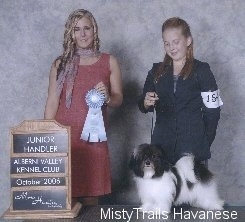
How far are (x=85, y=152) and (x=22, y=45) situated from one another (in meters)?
1.14

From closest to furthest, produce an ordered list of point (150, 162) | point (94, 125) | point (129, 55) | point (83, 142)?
point (150, 162)
point (94, 125)
point (83, 142)
point (129, 55)

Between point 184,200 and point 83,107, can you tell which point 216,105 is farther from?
point 83,107

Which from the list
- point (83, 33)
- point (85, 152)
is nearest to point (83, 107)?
point (85, 152)

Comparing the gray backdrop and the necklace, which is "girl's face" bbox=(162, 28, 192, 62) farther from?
the gray backdrop

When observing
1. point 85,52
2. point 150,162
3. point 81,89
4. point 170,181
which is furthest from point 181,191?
point 85,52

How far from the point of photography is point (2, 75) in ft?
10.6

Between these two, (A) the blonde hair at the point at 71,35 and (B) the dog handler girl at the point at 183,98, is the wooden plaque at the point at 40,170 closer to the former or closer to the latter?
(B) the dog handler girl at the point at 183,98

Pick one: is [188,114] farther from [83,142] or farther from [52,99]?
[52,99]

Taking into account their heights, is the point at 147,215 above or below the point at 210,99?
below

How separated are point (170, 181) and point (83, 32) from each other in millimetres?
922

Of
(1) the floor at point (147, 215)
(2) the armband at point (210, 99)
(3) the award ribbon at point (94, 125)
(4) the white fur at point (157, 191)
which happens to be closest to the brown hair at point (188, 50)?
(2) the armband at point (210, 99)

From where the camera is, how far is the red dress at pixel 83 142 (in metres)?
2.40

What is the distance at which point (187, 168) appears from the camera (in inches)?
75.2

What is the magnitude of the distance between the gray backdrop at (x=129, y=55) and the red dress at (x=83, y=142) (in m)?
0.78
